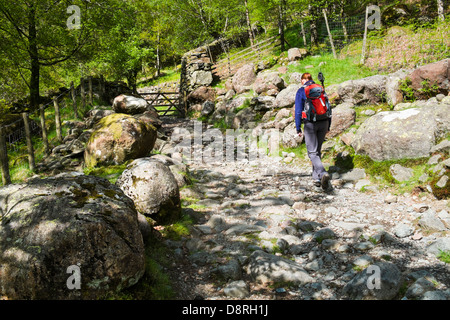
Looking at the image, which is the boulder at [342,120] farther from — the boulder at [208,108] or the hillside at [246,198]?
the boulder at [208,108]

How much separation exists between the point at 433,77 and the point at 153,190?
7462 millimetres

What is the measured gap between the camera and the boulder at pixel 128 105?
12.9 metres

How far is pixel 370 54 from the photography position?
40.1 feet

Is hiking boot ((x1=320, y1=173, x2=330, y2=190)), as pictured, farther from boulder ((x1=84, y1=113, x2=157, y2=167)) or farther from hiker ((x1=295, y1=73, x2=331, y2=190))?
boulder ((x1=84, y1=113, x2=157, y2=167))

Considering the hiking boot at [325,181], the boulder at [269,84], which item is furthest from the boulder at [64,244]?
the boulder at [269,84]

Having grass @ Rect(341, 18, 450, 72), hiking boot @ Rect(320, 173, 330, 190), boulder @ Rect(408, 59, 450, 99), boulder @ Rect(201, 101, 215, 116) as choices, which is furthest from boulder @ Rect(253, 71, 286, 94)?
hiking boot @ Rect(320, 173, 330, 190)

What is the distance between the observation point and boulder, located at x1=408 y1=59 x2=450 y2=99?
697cm

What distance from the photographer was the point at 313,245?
4375 millimetres

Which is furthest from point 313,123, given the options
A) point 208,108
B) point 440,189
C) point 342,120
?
point 208,108

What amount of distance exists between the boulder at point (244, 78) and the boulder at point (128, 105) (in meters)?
5.65

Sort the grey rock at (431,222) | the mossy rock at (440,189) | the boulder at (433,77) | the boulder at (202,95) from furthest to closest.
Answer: the boulder at (202,95), the boulder at (433,77), the mossy rock at (440,189), the grey rock at (431,222)

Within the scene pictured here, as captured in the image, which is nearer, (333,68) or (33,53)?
(33,53)

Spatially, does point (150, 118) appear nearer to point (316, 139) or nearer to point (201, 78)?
point (201, 78)
